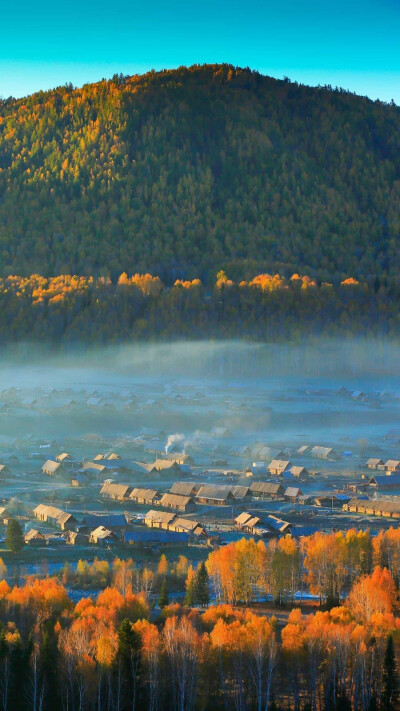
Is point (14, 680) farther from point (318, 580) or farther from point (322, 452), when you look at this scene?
point (322, 452)

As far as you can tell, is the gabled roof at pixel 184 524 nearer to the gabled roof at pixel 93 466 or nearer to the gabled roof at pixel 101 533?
the gabled roof at pixel 101 533

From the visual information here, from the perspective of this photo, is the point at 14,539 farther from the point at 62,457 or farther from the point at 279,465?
the point at 62,457

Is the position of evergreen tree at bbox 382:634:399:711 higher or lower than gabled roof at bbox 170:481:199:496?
lower

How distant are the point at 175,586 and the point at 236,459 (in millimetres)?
23939

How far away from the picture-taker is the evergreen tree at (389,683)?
23797 mm

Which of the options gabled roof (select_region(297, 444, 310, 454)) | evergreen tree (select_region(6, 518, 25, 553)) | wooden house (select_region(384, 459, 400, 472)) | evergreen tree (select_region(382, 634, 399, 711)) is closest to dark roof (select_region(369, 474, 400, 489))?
wooden house (select_region(384, 459, 400, 472))

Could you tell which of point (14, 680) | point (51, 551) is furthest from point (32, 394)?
point (14, 680)

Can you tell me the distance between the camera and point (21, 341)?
10238cm

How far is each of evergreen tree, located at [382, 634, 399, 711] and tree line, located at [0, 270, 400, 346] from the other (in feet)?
264

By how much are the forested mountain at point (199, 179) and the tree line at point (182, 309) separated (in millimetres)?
7756

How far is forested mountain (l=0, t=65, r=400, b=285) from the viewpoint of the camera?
132m

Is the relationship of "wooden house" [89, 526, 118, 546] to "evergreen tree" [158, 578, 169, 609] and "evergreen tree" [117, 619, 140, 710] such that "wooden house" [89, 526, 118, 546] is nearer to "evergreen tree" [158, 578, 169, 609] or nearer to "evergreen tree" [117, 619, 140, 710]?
"evergreen tree" [158, 578, 169, 609]

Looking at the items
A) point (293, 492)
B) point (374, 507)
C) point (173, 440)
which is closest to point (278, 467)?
point (293, 492)

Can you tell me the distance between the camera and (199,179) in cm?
14838
